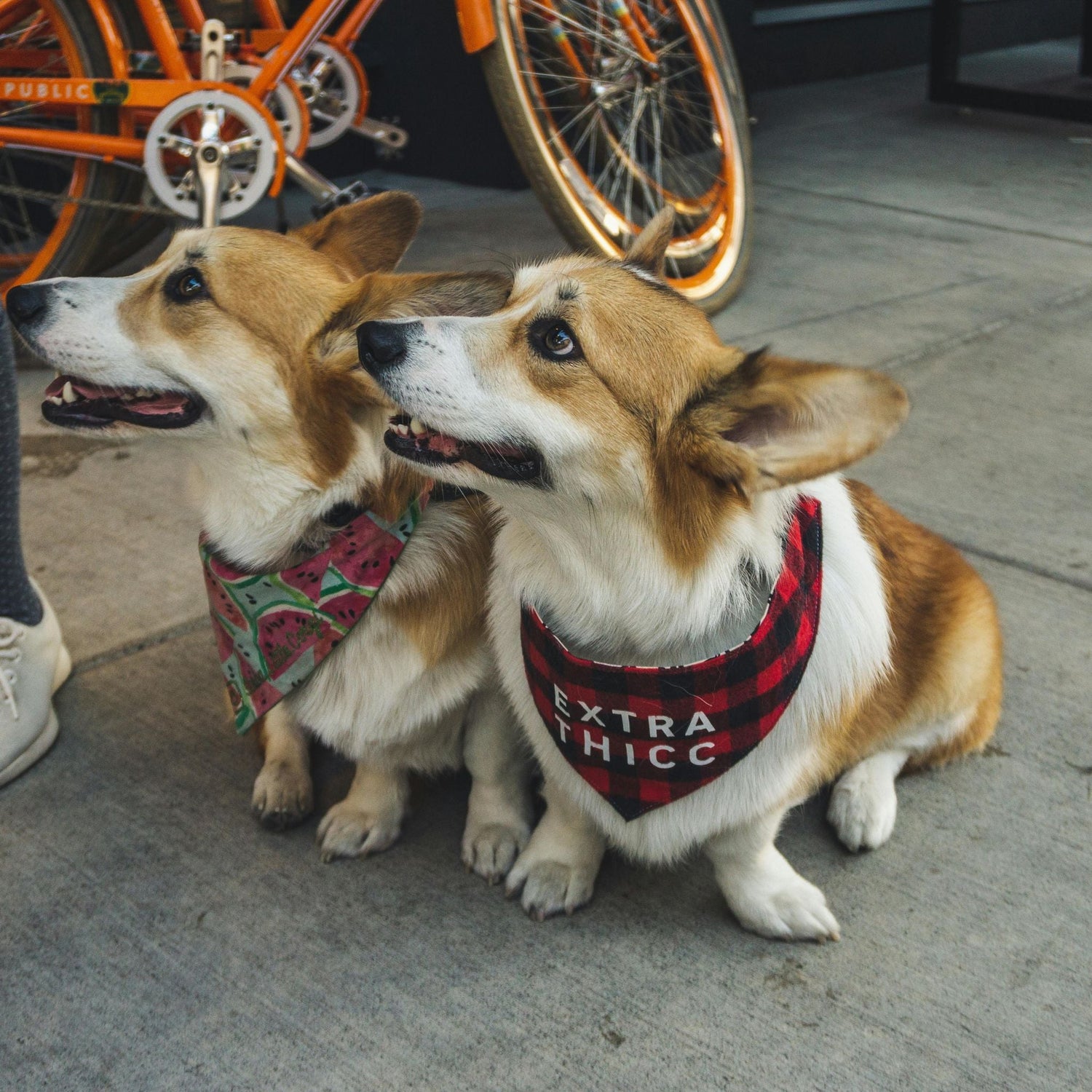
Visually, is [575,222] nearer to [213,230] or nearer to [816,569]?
[213,230]

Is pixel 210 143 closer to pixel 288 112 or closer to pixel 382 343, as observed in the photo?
pixel 288 112

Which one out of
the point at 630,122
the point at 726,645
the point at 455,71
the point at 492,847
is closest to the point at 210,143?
the point at 630,122

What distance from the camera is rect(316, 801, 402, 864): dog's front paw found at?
79.8 inches

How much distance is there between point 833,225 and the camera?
17.4ft

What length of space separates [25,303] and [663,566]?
113cm

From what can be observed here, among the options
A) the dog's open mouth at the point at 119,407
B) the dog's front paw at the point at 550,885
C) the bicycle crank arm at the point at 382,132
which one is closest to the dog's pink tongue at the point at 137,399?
the dog's open mouth at the point at 119,407

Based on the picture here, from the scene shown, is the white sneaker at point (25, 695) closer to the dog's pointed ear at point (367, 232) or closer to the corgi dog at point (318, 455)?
the corgi dog at point (318, 455)

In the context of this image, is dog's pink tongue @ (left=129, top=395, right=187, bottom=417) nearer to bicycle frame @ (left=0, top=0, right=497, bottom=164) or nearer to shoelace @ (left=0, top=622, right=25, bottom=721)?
shoelace @ (left=0, top=622, right=25, bottom=721)

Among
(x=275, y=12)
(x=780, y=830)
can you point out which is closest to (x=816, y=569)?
(x=780, y=830)

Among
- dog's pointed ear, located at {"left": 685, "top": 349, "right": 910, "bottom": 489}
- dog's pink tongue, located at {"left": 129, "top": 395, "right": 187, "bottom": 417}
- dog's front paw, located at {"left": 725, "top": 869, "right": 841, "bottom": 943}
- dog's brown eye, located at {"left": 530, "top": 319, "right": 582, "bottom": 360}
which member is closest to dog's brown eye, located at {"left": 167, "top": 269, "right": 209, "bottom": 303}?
dog's pink tongue, located at {"left": 129, "top": 395, "right": 187, "bottom": 417}

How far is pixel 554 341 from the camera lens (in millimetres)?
1627

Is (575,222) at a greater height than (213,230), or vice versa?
(213,230)

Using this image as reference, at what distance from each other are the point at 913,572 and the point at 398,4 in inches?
190

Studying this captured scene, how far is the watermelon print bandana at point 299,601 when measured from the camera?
6.22 feet
